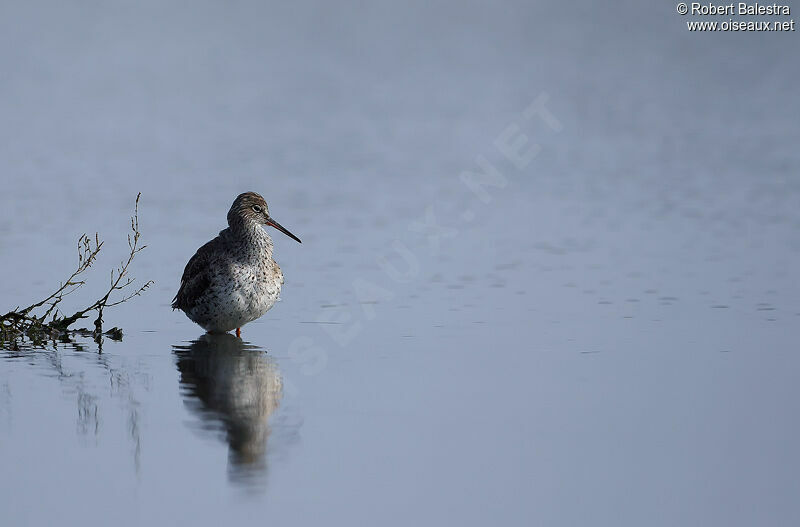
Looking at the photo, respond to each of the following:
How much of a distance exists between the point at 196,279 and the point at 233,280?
431 millimetres

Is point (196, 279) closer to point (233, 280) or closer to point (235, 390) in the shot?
point (233, 280)

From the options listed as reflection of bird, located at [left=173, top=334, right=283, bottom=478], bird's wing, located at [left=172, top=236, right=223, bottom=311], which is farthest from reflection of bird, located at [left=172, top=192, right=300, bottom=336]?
reflection of bird, located at [left=173, top=334, right=283, bottom=478]

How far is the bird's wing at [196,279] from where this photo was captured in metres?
11.6

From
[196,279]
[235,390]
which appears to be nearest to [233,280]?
[196,279]

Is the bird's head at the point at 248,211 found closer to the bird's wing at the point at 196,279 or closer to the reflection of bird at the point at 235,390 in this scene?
the bird's wing at the point at 196,279

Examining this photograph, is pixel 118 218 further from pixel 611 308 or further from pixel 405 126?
pixel 405 126

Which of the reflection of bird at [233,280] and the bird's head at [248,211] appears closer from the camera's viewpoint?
the reflection of bird at [233,280]

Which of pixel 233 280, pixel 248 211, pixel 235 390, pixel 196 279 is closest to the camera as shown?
pixel 235 390

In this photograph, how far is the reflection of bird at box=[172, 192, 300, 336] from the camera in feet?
37.3

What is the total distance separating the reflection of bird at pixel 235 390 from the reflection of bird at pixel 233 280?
0.24m

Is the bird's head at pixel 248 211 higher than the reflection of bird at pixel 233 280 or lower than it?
higher

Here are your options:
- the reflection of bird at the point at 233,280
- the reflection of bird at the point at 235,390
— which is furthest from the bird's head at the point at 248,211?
the reflection of bird at the point at 235,390

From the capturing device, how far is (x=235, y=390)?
9.03m

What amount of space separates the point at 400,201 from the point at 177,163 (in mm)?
6398
